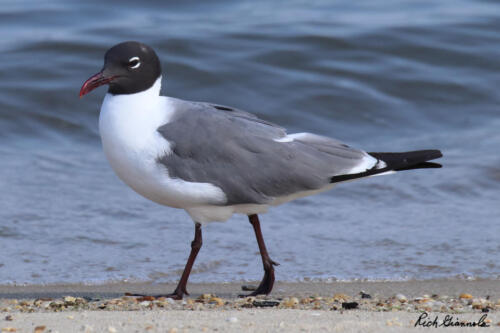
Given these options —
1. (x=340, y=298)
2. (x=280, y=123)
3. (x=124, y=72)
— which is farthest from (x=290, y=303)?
(x=280, y=123)

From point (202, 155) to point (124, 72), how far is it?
0.65 meters

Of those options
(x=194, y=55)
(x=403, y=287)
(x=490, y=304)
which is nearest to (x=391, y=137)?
(x=194, y=55)

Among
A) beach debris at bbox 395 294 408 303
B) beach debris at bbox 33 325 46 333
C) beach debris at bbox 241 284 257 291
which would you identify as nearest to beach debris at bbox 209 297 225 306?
beach debris at bbox 241 284 257 291

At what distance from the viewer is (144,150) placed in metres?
4.61

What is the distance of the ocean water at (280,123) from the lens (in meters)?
5.86

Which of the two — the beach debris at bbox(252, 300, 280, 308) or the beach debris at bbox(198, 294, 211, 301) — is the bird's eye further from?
the beach debris at bbox(252, 300, 280, 308)

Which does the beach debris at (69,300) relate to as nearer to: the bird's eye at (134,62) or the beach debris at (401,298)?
the bird's eye at (134,62)

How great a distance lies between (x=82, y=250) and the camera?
5.94 m

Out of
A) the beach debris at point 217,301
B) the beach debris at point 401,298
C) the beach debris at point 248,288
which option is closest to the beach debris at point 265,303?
the beach debris at point 217,301

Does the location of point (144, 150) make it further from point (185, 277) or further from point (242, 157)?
point (185, 277)

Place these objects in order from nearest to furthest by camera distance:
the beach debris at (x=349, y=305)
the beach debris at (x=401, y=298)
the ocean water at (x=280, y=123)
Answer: the beach debris at (x=349, y=305)
the beach debris at (x=401, y=298)
the ocean water at (x=280, y=123)

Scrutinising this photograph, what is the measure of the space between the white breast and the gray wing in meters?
0.05

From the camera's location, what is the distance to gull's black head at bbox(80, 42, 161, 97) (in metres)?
4.84

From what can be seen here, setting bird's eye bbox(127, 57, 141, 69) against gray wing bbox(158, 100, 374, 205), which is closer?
gray wing bbox(158, 100, 374, 205)
